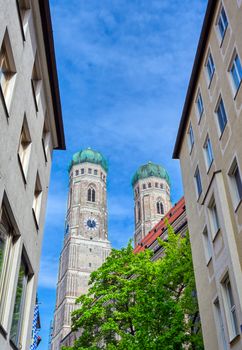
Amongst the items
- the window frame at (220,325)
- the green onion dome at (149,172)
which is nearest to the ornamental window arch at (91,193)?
the green onion dome at (149,172)

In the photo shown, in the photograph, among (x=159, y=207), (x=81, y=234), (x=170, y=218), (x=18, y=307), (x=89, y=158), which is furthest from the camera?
(x=89, y=158)

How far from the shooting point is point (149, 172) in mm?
119438

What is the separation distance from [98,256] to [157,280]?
264 feet

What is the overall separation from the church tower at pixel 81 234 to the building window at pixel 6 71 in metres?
84.1

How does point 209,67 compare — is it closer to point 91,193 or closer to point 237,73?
point 237,73

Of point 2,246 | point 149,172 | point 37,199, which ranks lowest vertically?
point 2,246

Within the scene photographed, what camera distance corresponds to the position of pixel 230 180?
13.0 metres

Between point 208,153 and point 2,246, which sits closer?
point 2,246

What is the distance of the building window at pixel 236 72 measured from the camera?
12.5 metres

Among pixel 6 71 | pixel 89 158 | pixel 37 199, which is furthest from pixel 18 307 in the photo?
pixel 89 158

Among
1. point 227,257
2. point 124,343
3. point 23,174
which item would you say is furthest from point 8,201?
point 124,343

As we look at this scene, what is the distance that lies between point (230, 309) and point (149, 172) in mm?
107416

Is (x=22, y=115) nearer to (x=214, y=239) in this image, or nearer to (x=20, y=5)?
(x=20, y=5)

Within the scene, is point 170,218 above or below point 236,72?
above
